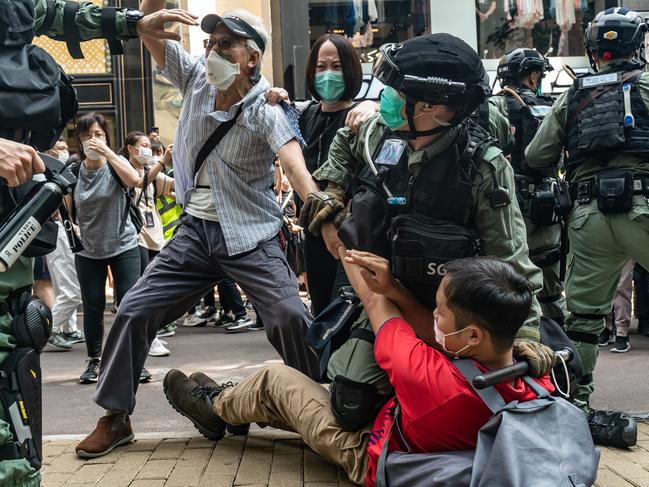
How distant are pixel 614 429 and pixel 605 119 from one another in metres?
1.59

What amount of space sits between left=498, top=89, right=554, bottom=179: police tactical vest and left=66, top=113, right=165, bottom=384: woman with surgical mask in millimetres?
2700

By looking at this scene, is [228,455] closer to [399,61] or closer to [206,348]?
[399,61]

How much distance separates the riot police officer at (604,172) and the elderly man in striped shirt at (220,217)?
157cm

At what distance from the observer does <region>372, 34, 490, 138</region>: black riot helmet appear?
135 inches

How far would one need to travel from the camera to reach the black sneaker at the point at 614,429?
431 centimetres

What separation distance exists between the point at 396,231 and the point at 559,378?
833mm

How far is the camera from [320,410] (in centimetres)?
378

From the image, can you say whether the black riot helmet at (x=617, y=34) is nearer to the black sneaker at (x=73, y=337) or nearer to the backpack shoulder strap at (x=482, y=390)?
the backpack shoulder strap at (x=482, y=390)

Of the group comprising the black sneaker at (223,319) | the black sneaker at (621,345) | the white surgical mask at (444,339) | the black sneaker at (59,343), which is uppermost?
the white surgical mask at (444,339)

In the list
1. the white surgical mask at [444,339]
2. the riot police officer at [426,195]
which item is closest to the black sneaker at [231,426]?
A: the riot police officer at [426,195]

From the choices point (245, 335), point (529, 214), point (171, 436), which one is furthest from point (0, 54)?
point (245, 335)

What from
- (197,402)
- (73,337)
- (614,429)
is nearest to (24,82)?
(197,402)

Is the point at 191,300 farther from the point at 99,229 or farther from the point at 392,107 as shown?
the point at 99,229

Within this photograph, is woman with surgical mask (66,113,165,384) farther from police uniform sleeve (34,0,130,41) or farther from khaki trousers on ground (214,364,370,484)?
police uniform sleeve (34,0,130,41)
